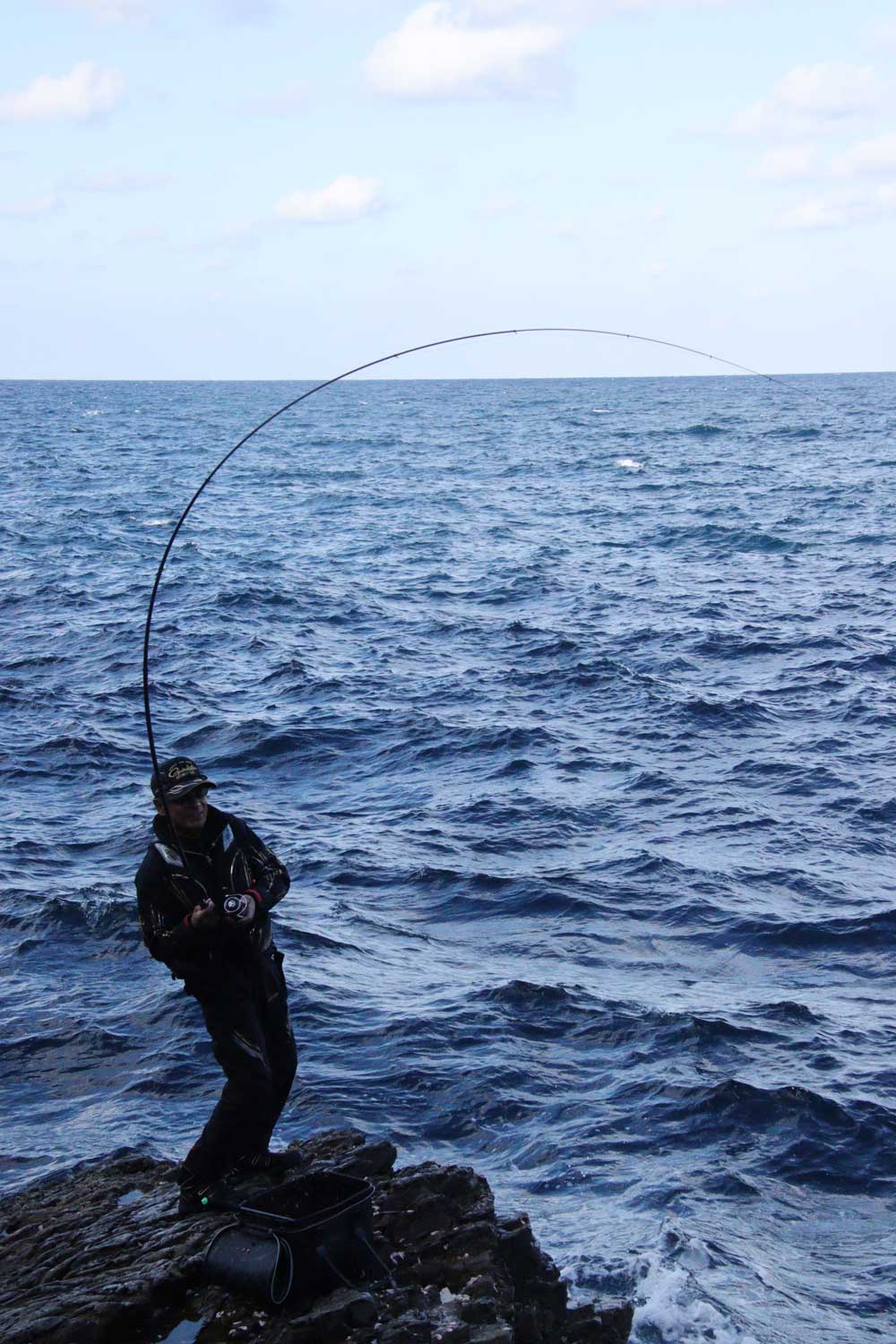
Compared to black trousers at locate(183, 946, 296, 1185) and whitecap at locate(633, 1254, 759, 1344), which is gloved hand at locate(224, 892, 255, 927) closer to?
black trousers at locate(183, 946, 296, 1185)

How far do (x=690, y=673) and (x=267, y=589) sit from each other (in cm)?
1089

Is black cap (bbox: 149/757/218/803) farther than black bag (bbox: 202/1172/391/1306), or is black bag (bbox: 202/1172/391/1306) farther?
black cap (bbox: 149/757/218/803)

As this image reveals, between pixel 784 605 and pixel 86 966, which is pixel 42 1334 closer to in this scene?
pixel 86 966

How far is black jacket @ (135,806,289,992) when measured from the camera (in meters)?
5.44

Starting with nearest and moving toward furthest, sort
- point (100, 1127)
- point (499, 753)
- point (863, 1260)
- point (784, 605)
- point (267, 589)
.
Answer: point (863, 1260) < point (100, 1127) < point (499, 753) < point (784, 605) < point (267, 589)

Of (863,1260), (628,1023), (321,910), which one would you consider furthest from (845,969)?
(321,910)

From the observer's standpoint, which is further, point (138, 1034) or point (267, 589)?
point (267, 589)

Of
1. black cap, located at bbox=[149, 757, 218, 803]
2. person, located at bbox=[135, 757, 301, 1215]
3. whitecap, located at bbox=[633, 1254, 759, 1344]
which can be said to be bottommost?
whitecap, located at bbox=[633, 1254, 759, 1344]

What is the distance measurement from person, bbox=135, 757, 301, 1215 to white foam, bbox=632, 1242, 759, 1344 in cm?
193

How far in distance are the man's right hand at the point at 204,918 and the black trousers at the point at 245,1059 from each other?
12.6 inches

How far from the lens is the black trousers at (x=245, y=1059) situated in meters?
5.59

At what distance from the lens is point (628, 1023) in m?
9.09

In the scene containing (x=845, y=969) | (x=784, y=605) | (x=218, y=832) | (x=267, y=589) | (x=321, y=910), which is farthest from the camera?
(x=267, y=589)

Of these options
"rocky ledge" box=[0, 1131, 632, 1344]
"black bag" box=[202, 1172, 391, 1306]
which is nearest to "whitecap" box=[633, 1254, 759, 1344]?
"rocky ledge" box=[0, 1131, 632, 1344]
